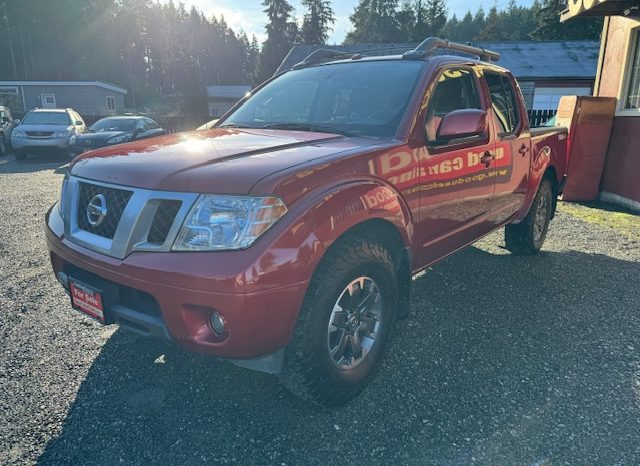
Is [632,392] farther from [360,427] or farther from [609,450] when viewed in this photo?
[360,427]

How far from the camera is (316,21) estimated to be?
68.3 m

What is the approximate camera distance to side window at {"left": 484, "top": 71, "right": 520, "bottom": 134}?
13.2 feet

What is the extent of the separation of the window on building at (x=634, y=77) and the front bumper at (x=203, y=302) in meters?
8.50

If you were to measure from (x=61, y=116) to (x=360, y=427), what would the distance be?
16.4 m

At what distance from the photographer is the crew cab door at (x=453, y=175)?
304 centimetres

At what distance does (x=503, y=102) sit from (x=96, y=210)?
3513 mm

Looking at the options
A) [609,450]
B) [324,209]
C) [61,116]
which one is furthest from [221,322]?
[61,116]

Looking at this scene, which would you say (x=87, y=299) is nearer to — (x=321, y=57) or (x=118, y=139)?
(x=321, y=57)

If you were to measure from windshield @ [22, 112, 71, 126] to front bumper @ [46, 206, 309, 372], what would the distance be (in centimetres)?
1531

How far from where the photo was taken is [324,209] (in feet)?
7.22

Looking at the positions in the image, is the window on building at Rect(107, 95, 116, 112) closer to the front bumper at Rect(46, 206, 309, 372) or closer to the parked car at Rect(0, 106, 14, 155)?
the parked car at Rect(0, 106, 14, 155)

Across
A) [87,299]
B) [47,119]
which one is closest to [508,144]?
[87,299]

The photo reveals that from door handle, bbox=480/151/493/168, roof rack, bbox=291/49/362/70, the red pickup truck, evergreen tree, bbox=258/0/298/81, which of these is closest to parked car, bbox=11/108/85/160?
roof rack, bbox=291/49/362/70

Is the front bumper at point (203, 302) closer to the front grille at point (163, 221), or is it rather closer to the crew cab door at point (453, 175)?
the front grille at point (163, 221)
